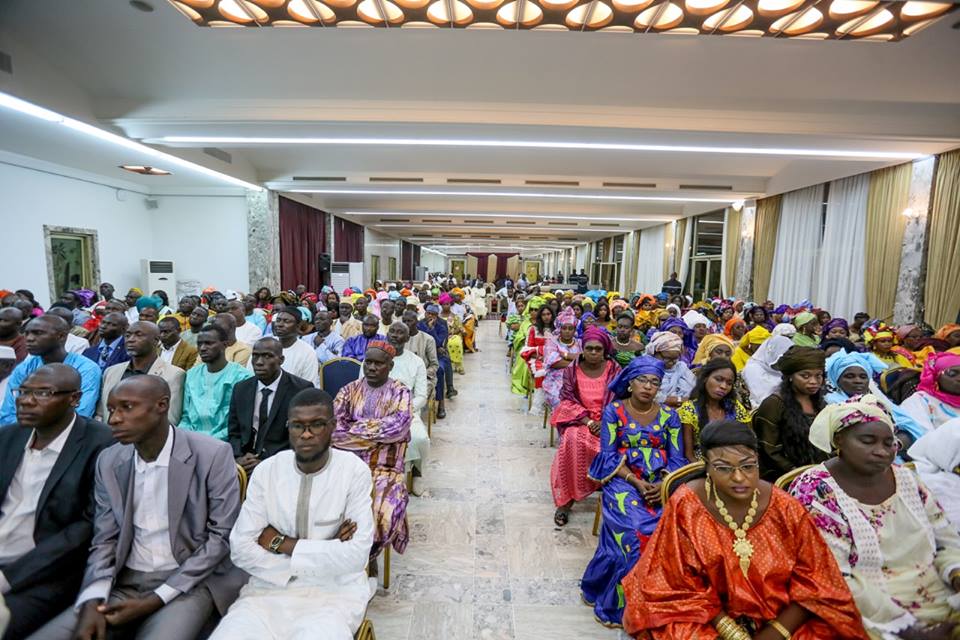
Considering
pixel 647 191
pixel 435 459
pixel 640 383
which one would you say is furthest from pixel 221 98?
pixel 647 191

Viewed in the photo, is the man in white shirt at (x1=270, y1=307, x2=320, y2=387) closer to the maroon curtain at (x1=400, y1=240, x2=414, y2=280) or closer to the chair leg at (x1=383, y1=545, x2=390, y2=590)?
the chair leg at (x1=383, y1=545, x2=390, y2=590)

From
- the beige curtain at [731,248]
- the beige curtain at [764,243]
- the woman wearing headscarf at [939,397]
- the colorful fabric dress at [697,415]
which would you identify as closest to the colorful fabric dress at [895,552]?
the colorful fabric dress at [697,415]

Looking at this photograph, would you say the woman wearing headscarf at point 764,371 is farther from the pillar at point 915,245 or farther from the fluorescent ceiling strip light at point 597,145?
the pillar at point 915,245

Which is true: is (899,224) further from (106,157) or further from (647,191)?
(106,157)

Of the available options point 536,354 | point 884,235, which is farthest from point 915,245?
point 536,354

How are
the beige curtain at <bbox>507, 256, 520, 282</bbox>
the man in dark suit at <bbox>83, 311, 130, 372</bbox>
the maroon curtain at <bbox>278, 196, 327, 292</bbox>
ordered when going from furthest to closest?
the beige curtain at <bbox>507, 256, 520, 282</bbox> < the maroon curtain at <bbox>278, 196, 327, 292</bbox> < the man in dark suit at <bbox>83, 311, 130, 372</bbox>

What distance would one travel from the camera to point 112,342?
3969 mm

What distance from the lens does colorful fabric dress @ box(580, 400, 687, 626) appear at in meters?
2.38

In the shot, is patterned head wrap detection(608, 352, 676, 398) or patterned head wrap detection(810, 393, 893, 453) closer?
patterned head wrap detection(810, 393, 893, 453)

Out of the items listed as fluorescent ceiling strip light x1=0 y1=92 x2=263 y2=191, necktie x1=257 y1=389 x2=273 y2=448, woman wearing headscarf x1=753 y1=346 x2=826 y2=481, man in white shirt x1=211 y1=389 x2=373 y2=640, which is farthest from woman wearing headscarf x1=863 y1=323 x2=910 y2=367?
fluorescent ceiling strip light x1=0 y1=92 x2=263 y2=191

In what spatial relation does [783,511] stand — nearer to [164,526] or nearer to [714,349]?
[164,526]

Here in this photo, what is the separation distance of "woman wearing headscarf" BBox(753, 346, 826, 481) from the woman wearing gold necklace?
0.90m

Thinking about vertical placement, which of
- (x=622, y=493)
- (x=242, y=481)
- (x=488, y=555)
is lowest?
(x=488, y=555)

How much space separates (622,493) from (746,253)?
10.7m
